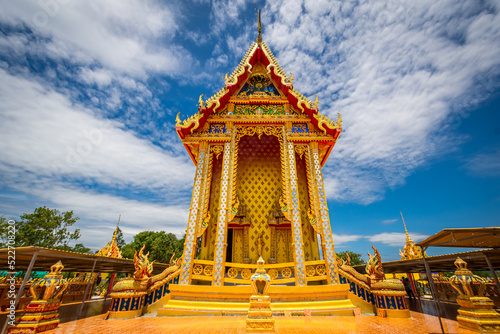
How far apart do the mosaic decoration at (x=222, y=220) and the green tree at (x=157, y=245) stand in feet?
80.3

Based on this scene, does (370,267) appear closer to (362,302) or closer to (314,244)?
(362,302)

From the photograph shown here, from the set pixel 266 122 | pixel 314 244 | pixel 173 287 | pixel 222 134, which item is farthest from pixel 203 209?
pixel 314 244

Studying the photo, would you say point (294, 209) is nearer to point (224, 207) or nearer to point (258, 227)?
point (224, 207)

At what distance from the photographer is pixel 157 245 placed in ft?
96.2

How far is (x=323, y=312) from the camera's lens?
5.90 m

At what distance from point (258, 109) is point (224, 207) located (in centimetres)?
470

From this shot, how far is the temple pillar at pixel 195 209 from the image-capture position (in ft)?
22.1

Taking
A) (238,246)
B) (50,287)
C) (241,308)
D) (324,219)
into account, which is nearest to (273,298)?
(241,308)

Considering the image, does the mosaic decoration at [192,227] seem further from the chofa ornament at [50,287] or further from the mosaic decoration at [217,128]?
the chofa ornament at [50,287]

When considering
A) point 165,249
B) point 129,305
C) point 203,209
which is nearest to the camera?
point 129,305

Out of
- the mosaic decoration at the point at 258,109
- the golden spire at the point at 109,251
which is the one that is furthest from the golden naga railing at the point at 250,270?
the golden spire at the point at 109,251

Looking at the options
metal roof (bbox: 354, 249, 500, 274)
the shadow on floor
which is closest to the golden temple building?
metal roof (bbox: 354, 249, 500, 274)

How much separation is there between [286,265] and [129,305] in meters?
4.67

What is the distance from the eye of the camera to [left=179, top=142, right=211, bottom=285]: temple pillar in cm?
675
